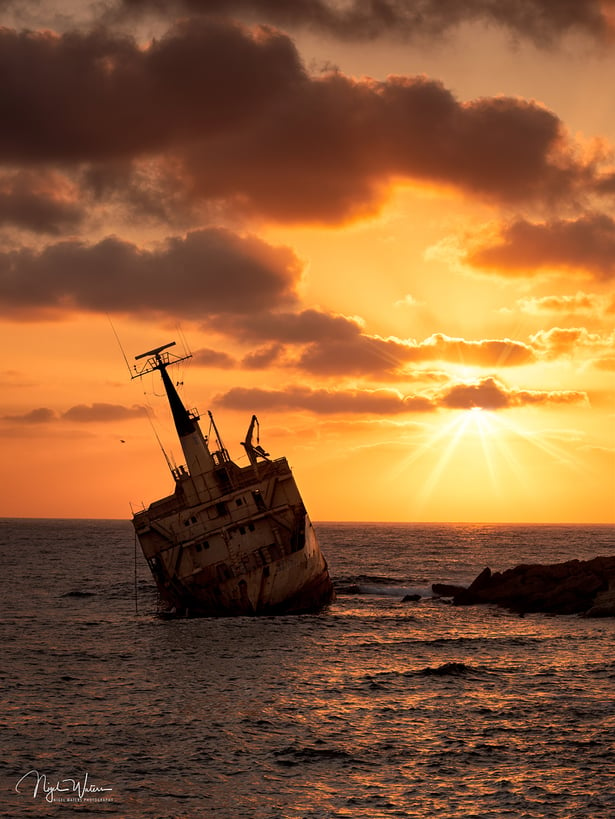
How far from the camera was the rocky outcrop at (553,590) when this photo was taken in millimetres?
49750

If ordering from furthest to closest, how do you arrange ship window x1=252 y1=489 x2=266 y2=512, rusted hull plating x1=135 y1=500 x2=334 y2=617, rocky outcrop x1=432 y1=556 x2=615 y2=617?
rocky outcrop x1=432 y1=556 x2=615 y2=617 → ship window x1=252 y1=489 x2=266 y2=512 → rusted hull plating x1=135 y1=500 x2=334 y2=617

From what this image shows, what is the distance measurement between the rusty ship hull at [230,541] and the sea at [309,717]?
127cm

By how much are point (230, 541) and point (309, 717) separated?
1640 cm

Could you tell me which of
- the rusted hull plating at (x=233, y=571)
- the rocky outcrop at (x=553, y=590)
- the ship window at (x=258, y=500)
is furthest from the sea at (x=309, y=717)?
the ship window at (x=258, y=500)

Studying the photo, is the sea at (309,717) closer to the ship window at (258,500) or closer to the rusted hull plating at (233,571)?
the rusted hull plating at (233,571)

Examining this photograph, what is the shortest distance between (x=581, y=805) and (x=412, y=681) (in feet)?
42.7

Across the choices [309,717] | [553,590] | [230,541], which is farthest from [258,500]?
[553,590]

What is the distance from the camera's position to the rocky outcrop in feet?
163

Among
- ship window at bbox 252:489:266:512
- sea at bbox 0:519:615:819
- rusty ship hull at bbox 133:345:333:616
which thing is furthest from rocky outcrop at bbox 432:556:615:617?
ship window at bbox 252:489:266:512

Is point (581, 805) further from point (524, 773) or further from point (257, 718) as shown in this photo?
point (257, 718)

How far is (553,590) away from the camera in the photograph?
52.3 metres

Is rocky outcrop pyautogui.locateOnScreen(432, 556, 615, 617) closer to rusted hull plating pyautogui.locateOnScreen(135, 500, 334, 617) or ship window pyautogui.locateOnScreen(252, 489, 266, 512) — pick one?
rusted hull plating pyautogui.locateOnScreen(135, 500, 334, 617)

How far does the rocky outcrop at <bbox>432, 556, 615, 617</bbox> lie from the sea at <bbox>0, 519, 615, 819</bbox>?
288 cm

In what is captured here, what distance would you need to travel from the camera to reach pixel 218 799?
1927cm
